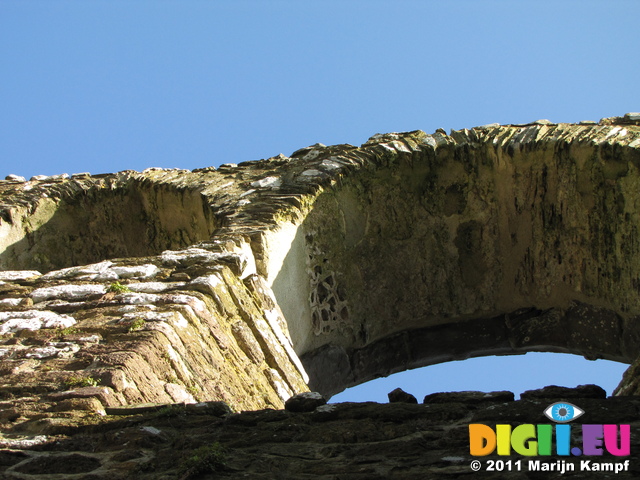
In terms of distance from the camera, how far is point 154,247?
728 cm

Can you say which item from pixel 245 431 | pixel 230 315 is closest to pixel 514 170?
pixel 230 315

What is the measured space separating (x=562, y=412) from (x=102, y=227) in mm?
5317

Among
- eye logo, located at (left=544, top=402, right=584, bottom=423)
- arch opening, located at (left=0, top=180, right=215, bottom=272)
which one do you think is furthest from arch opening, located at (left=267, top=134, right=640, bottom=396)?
eye logo, located at (left=544, top=402, right=584, bottom=423)

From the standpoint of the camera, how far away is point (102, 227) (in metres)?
7.59

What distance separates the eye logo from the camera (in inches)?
114

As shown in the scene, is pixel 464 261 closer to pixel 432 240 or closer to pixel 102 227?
pixel 432 240

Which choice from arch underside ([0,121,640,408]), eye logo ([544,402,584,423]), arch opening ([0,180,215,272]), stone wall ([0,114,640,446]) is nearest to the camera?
eye logo ([544,402,584,423])

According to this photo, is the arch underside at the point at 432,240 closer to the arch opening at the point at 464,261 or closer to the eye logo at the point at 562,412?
the arch opening at the point at 464,261

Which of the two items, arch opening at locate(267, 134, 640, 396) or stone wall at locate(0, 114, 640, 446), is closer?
stone wall at locate(0, 114, 640, 446)

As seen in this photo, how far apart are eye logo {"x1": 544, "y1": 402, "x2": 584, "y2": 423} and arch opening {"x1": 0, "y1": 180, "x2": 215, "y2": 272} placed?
170 inches

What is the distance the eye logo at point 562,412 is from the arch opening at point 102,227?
4.31 metres

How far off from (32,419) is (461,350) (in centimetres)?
394

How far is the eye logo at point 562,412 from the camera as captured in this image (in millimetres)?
2898

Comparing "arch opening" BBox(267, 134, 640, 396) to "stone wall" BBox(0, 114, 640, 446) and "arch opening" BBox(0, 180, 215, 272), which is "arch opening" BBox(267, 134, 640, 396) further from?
"arch opening" BBox(0, 180, 215, 272)
